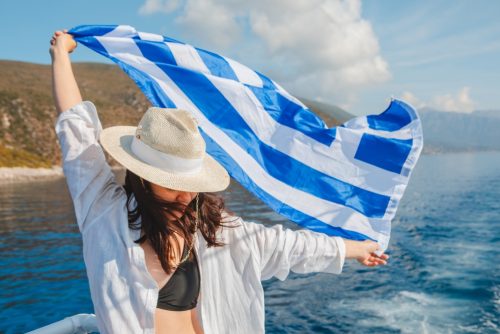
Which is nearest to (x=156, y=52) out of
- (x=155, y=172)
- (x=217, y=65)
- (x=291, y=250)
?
(x=217, y=65)

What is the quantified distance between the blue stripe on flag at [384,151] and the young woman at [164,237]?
1.65 metres

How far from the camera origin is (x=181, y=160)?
7.36 feet

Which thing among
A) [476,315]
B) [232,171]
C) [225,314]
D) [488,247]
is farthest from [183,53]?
[488,247]

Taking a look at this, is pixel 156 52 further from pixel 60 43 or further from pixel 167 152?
pixel 167 152

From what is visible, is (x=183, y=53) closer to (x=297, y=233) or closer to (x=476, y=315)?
(x=297, y=233)

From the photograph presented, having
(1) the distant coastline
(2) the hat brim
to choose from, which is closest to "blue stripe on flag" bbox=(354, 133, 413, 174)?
(2) the hat brim

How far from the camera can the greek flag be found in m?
4.16

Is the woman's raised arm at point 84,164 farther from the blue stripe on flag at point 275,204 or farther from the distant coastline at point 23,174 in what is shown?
the distant coastline at point 23,174

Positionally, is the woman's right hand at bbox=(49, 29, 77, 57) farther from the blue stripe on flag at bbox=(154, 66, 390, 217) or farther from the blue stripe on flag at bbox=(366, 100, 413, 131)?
the blue stripe on flag at bbox=(366, 100, 413, 131)

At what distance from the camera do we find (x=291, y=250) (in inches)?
98.5

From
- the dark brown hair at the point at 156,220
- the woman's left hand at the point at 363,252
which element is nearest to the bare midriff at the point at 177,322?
the dark brown hair at the point at 156,220

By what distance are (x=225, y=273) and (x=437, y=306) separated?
37.5 feet

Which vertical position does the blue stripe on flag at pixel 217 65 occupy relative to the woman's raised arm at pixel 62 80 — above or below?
above

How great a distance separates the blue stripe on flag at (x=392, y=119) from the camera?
13.7 ft
